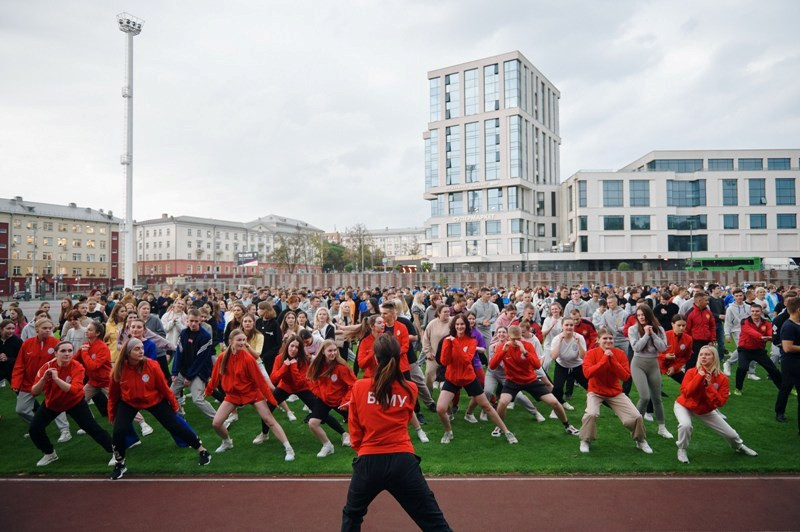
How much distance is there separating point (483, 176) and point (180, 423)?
60362mm

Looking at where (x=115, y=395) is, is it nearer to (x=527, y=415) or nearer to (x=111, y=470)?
(x=111, y=470)

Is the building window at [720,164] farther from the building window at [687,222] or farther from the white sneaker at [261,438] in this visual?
the white sneaker at [261,438]

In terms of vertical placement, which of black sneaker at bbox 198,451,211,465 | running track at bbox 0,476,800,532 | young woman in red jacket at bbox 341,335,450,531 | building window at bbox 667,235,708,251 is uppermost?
building window at bbox 667,235,708,251

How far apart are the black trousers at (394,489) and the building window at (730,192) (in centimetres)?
6728

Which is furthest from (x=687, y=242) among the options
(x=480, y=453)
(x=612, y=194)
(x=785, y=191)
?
(x=480, y=453)

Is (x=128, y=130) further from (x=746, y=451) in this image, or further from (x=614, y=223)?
(x=614, y=223)

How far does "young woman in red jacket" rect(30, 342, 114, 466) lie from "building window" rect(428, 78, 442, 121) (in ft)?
211

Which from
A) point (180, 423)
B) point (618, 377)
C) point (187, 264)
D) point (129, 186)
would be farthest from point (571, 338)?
point (187, 264)

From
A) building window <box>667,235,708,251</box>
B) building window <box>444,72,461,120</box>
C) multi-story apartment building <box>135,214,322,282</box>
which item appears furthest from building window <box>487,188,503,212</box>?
multi-story apartment building <box>135,214,322,282</box>

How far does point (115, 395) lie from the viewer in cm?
640

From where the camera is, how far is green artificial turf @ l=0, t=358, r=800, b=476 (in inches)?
253

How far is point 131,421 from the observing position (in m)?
6.46

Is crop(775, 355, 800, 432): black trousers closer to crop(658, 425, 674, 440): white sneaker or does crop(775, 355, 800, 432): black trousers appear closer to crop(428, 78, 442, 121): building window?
crop(658, 425, 674, 440): white sneaker

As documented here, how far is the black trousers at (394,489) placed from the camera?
12.2ft
